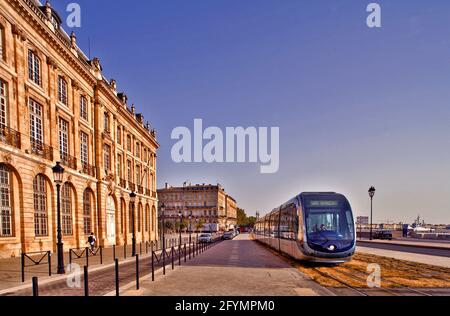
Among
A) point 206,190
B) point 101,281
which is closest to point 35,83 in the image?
point 101,281

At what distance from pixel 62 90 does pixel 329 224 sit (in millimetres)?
24858

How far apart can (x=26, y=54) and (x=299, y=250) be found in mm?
21749

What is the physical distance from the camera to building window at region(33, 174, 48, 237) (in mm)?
24047

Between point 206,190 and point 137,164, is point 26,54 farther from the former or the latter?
point 206,190

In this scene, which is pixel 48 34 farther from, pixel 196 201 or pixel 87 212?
pixel 196 201

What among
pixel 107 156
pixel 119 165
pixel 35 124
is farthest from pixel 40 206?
pixel 119 165

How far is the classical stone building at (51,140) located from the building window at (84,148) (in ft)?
0.32

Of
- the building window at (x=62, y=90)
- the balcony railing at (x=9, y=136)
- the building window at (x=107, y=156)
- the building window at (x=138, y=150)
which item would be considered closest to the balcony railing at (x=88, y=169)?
the building window at (x=107, y=156)

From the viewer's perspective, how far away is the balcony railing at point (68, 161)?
2833 cm

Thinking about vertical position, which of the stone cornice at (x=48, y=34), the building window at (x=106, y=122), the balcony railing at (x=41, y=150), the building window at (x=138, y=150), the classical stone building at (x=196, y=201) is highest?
the stone cornice at (x=48, y=34)

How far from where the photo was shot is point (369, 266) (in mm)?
15359

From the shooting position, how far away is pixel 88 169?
1314 inches

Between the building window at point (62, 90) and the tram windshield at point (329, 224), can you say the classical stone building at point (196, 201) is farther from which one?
the tram windshield at point (329, 224)
